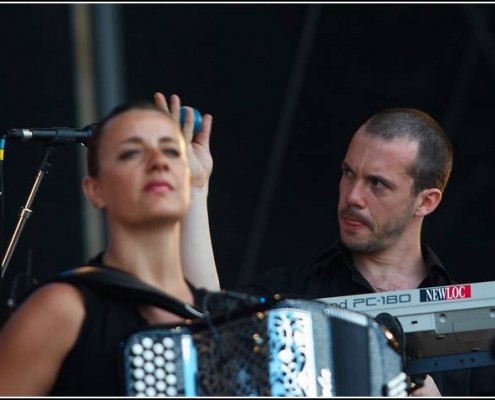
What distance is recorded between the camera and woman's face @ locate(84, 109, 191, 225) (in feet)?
12.0

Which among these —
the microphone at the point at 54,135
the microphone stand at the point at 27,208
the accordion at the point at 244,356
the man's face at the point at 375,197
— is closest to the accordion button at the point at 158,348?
the accordion at the point at 244,356

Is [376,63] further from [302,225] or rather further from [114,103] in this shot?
[114,103]

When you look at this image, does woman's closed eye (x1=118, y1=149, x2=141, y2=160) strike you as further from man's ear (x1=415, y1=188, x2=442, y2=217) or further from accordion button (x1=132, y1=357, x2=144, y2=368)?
man's ear (x1=415, y1=188, x2=442, y2=217)

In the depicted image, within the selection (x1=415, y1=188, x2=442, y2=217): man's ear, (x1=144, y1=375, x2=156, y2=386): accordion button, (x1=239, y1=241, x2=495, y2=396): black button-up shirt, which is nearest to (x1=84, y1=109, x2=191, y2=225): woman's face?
(x1=144, y1=375, x2=156, y2=386): accordion button

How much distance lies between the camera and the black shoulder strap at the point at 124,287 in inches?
145

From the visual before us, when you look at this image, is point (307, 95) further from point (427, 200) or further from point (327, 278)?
point (327, 278)

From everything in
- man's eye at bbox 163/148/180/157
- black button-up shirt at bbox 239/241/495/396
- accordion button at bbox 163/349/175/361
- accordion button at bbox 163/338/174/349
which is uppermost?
black button-up shirt at bbox 239/241/495/396

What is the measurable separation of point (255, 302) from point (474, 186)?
4.21 metres

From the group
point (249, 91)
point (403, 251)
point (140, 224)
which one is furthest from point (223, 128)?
point (140, 224)

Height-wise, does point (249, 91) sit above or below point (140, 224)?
above

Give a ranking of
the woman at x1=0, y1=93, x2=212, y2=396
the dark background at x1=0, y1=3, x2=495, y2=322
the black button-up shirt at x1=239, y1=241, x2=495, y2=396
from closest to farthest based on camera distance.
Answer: the woman at x1=0, y1=93, x2=212, y2=396
the black button-up shirt at x1=239, y1=241, x2=495, y2=396
the dark background at x1=0, y1=3, x2=495, y2=322

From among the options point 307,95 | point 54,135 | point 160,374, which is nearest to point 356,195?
point 54,135

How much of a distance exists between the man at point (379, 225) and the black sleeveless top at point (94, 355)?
138 cm

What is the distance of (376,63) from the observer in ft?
25.0
